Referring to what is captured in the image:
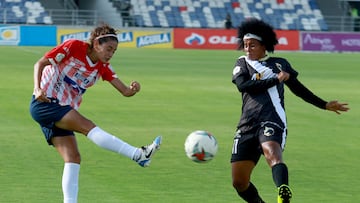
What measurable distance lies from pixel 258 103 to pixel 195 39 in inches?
1804

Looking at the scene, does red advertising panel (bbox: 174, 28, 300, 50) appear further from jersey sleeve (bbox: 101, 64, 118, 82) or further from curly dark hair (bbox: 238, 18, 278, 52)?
curly dark hair (bbox: 238, 18, 278, 52)

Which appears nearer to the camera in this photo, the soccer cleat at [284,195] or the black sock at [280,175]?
the soccer cleat at [284,195]

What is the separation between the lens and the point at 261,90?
8953mm

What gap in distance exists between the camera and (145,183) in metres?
11.8

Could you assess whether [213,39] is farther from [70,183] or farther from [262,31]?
[70,183]

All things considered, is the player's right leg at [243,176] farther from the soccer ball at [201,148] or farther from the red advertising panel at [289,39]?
the red advertising panel at [289,39]

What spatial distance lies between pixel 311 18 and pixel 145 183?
53.8 meters

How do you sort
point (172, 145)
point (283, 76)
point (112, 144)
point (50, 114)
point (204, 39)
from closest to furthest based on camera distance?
point (112, 144), point (50, 114), point (283, 76), point (172, 145), point (204, 39)

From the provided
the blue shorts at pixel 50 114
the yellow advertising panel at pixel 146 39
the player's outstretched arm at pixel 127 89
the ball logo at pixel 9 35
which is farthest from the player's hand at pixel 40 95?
the yellow advertising panel at pixel 146 39

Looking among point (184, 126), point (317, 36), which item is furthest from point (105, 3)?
point (184, 126)

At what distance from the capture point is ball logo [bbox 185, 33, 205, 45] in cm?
5447

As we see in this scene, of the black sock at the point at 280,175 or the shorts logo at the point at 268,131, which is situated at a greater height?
the shorts logo at the point at 268,131

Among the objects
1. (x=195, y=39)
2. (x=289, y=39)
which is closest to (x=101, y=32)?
(x=195, y=39)

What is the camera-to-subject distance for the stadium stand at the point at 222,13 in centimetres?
6047
